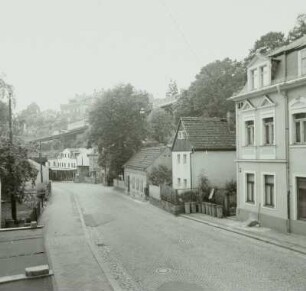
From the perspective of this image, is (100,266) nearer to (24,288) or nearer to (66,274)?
(66,274)

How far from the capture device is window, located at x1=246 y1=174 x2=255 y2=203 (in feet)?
73.2

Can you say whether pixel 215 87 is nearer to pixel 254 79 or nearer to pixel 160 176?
pixel 160 176

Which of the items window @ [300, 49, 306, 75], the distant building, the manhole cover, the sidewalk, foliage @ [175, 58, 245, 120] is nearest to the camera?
the manhole cover

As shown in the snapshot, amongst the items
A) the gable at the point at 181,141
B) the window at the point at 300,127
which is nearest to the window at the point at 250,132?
the window at the point at 300,127

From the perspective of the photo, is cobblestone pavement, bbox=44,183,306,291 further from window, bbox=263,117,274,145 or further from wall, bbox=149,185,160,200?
wall, bbox=149,185,160,200

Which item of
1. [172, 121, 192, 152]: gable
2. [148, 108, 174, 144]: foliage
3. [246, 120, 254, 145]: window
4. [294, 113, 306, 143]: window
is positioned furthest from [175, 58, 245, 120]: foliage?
[294, 113, 306, 143]: window

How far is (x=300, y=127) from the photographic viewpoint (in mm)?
18578

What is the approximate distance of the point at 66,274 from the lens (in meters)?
13.1

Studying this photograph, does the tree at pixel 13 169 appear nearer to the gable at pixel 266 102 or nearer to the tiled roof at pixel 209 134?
the tiled roof at pixel 209 134

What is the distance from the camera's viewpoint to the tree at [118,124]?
158ft

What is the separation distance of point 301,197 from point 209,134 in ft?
44.4

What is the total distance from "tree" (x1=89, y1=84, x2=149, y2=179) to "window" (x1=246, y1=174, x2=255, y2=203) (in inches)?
1105

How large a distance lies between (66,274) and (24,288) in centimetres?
429

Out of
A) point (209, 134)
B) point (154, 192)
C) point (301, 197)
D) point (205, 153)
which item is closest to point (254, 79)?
point (301, 197)
